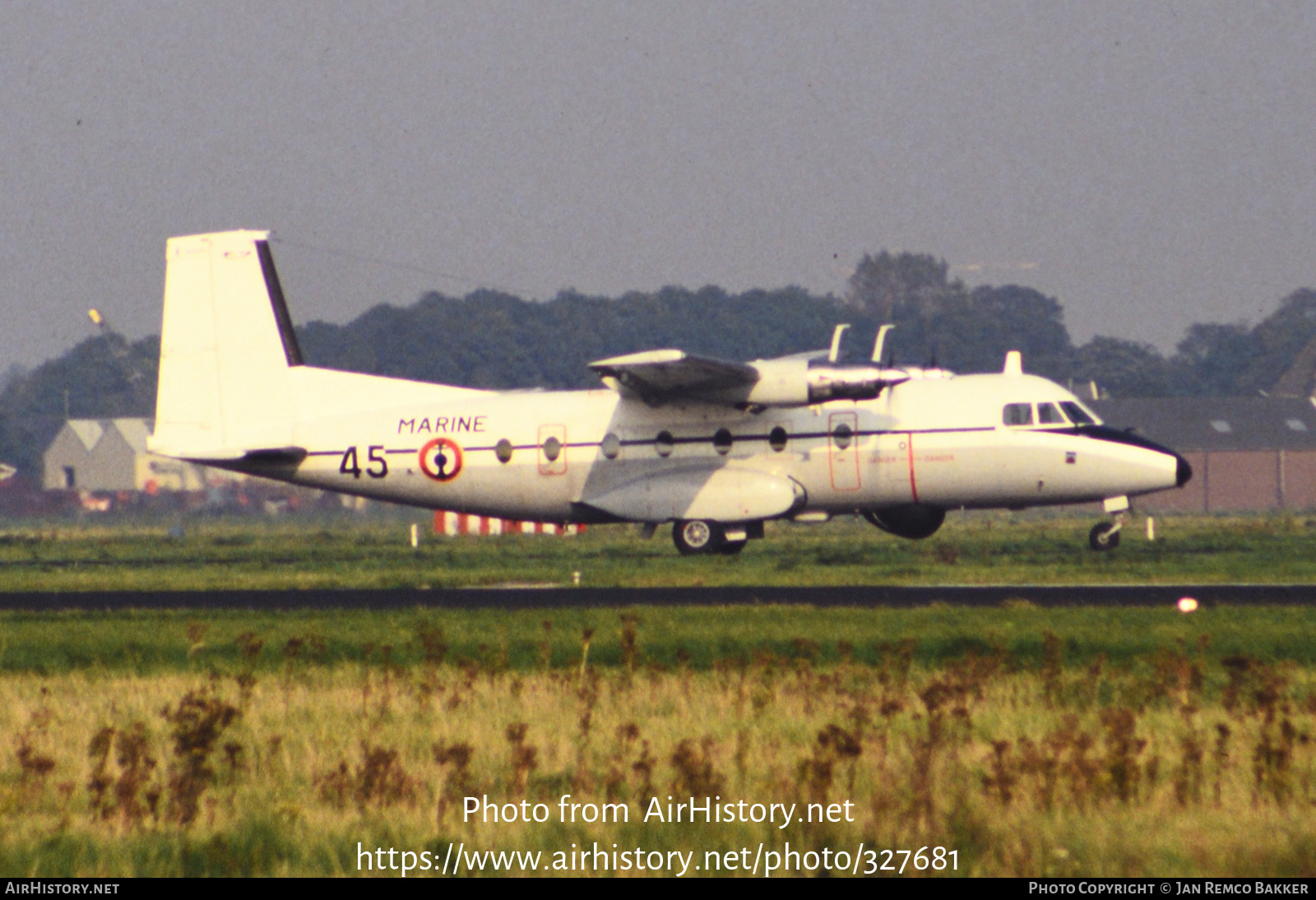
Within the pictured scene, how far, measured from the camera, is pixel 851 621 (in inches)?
744

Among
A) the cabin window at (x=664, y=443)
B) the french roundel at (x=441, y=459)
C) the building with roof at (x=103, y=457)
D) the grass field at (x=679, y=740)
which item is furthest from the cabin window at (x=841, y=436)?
the building with roof at (x=103, y=457)

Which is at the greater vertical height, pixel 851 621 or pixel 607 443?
pixel 607 443

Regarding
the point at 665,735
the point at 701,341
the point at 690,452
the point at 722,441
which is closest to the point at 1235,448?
the point at 701,341

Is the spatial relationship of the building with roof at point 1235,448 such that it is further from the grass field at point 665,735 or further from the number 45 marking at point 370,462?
the grass field at point 665,735

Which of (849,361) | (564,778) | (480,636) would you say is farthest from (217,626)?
(849,361)

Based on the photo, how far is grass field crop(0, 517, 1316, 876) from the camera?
341 inches

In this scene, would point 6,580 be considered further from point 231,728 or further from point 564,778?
point 564,778

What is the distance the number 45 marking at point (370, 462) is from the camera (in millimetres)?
31375

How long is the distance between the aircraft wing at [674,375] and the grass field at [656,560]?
3.39m

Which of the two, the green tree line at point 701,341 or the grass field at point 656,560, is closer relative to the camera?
the grass field at point 656,560

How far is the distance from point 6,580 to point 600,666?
18.3 metres

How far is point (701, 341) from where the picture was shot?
14812 centimetres

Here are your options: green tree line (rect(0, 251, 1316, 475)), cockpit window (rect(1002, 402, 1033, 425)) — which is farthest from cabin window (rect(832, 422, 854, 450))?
green tree line (rect(0, 251, 1316, 475))

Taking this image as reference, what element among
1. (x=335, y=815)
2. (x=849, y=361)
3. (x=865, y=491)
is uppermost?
(x=849, y=361)
